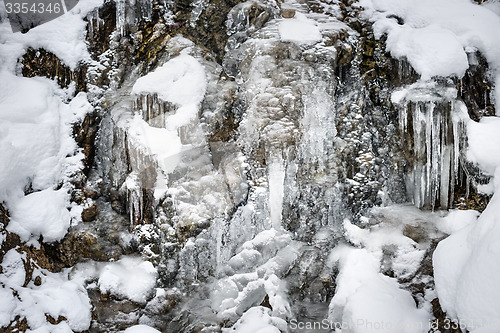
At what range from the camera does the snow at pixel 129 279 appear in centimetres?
503

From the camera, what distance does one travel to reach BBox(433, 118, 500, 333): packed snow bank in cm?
294

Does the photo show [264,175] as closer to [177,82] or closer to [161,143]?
[161,143]

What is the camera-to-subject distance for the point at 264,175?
216 inches

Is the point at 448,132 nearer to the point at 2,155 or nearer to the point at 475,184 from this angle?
the point at 475,184

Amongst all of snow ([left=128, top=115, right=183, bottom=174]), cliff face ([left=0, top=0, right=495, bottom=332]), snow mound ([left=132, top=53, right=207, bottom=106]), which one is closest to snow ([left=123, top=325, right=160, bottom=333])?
cliff face ([left=0, top=0, right=495, bottom=332])

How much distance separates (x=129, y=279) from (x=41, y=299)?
1126 mm

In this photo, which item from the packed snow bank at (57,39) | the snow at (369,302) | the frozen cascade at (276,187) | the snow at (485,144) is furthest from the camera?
the packed snow bank at (57,39)

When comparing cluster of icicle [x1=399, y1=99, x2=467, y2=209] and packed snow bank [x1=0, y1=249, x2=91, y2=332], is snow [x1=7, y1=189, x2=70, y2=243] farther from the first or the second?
cluster of icicle [x1=399, y1=99, x2=467, y2=209]

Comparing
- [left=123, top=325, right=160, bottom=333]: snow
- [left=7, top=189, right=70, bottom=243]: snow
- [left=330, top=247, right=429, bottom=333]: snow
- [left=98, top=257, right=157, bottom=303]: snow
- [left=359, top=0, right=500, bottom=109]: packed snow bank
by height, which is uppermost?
[left=359, top=0, right=500, bottom=109]: packed snow bank

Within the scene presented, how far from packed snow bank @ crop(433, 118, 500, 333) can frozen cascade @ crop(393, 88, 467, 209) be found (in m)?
1.53

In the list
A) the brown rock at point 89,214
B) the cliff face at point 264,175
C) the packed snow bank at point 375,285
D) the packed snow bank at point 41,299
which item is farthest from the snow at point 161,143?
the packed snow bank at point 375,285

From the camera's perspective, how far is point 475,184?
16.4 ft

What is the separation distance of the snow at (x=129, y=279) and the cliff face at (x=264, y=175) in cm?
4

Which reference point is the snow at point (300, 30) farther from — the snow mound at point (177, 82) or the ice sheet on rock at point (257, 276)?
the ice sheet on rock at point (257, 276)
